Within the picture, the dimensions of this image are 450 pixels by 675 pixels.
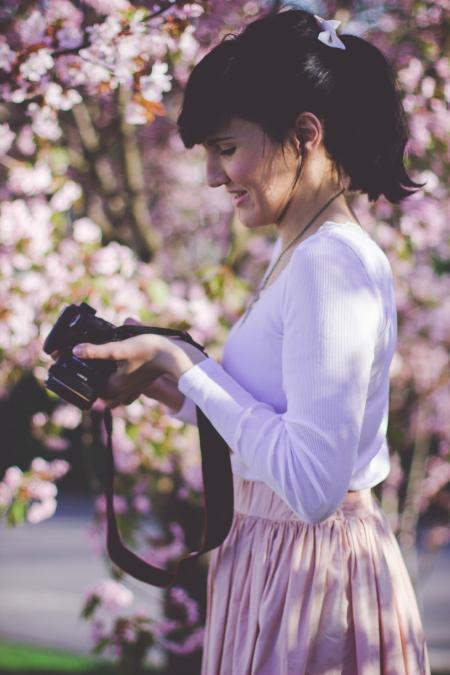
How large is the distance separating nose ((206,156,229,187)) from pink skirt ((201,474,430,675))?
21.2 inches

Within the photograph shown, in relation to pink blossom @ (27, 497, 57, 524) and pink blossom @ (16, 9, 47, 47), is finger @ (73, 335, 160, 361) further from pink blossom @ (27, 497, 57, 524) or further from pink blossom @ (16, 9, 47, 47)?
pink blossom @ (27, 497, 57, 524)

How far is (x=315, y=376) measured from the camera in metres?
1.24

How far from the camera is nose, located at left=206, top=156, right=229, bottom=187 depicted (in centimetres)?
150

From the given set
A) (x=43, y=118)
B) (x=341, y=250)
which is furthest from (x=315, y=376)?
(x=43, y=118)

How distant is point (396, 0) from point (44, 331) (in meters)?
1.72

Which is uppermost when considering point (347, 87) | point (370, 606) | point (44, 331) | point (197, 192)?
point (347, 87)

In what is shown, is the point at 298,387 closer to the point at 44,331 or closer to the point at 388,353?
the point at 388,353

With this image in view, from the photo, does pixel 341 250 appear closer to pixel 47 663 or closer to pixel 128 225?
pixel 128 225

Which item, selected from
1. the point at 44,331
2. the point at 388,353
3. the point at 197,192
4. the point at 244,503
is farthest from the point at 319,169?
the point at 197,192

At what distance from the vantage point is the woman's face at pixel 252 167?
1.43 m

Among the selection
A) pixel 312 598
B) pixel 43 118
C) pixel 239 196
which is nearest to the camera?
pixel 312 598

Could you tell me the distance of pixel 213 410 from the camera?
137 cm

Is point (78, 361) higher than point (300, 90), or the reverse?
point (300, 90)

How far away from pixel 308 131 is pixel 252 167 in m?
0.11
